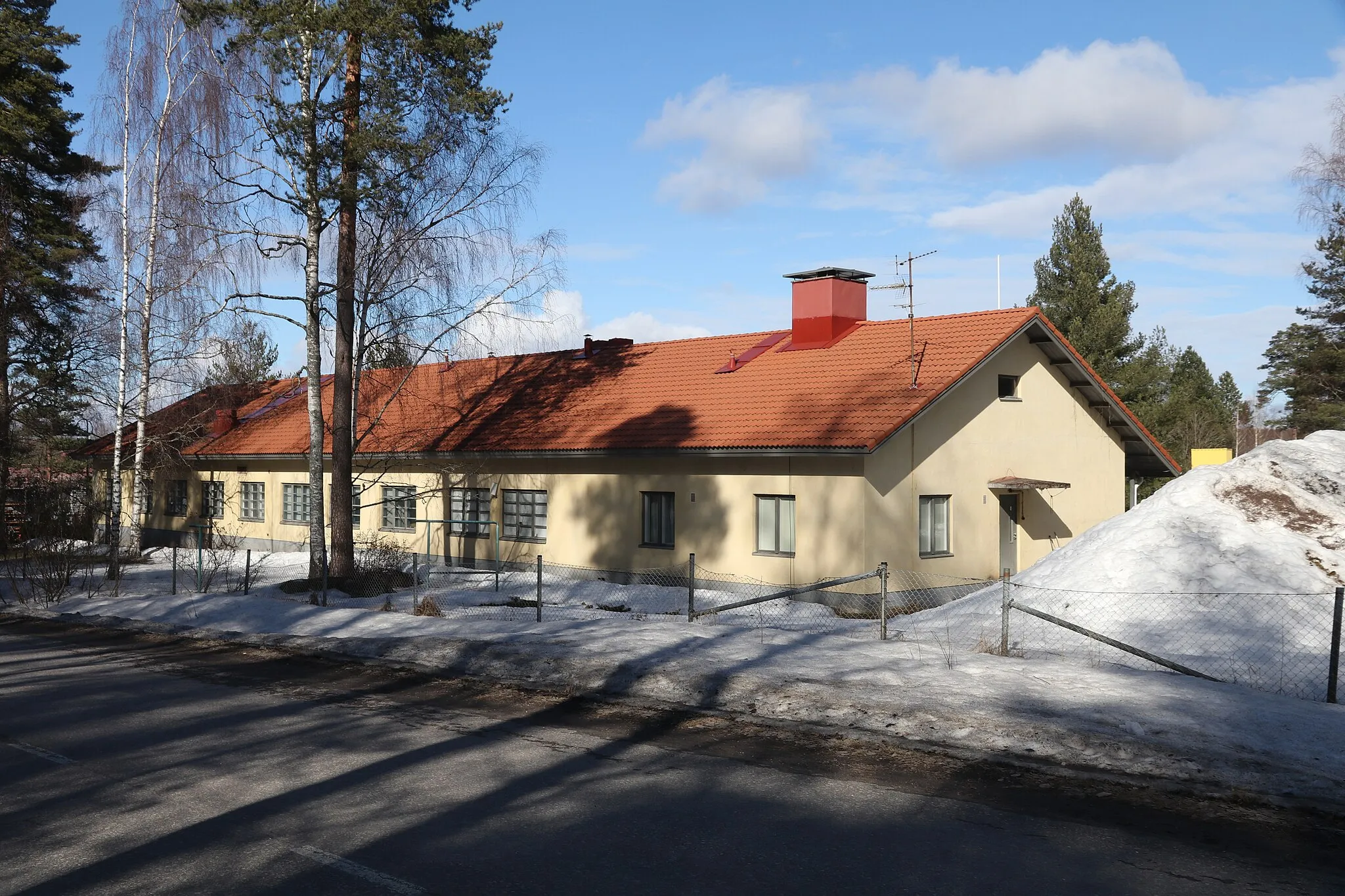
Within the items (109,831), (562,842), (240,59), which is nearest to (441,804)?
(562,842)

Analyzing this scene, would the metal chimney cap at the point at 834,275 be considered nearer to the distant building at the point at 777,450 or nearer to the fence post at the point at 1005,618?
the distant building at the point at 777,450

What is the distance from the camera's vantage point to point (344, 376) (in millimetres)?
20891

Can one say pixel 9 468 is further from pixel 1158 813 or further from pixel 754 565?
pixel 1158 813

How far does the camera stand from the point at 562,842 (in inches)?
258

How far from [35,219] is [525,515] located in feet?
60.8

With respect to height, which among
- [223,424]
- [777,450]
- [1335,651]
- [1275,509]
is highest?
[223,424]

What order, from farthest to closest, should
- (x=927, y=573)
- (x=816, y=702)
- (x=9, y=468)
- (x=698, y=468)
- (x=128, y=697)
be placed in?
(x=9, y=468), (x=698, y=468), (x=927, y=573), (x=128, y=697), (x=816, y=702)

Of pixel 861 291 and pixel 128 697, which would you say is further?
pixel 861 291

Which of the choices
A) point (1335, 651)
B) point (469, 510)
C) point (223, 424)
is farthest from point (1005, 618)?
point (223, 424)

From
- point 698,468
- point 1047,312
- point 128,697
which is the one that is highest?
point 1047,312

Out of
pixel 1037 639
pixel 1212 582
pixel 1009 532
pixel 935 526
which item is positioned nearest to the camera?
pixel 1037 639

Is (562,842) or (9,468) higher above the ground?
(9,468)

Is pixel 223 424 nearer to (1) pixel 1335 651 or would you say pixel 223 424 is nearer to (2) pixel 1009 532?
(2) pixel 1009 532

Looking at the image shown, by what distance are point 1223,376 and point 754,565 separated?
70078 millimetres
